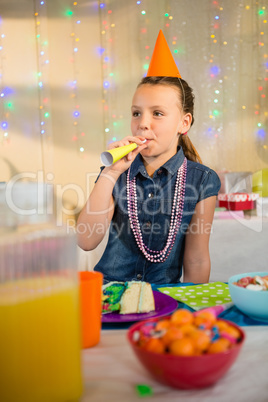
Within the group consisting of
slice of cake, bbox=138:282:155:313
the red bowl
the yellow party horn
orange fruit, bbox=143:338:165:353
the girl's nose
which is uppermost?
the girl's nose

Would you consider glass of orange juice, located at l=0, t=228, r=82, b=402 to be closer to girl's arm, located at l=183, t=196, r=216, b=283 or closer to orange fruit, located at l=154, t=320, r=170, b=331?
orange fruit, located at l=154, t=320, r=170, b=331

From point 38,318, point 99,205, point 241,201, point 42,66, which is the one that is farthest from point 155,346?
point 42,66

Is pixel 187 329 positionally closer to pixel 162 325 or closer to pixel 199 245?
pixel 162 325

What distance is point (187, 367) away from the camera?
42cm

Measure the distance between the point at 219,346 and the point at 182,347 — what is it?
0.13ft

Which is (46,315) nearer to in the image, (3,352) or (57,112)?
(3,352)

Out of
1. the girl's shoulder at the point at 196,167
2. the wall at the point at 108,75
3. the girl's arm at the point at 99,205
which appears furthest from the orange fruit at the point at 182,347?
the wall at the point at 108,75

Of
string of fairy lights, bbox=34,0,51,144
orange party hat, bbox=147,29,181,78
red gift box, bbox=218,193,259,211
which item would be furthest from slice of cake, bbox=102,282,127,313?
string of fairy lights, bbox=34,0,51,144

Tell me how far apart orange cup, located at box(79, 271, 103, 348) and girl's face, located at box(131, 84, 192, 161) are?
66 centimetres

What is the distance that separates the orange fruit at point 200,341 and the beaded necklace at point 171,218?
2.26 ft

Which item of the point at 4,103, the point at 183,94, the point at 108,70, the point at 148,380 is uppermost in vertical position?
the point at 108,70

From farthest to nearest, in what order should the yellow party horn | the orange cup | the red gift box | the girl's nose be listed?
1. the red gift box
2. the girl's nose
3. the yellow party horn
4. the orange cup

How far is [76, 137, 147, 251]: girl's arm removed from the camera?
114 centimetres

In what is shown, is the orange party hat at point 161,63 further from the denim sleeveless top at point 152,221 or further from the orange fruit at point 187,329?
the orange fruit at point 187,329
